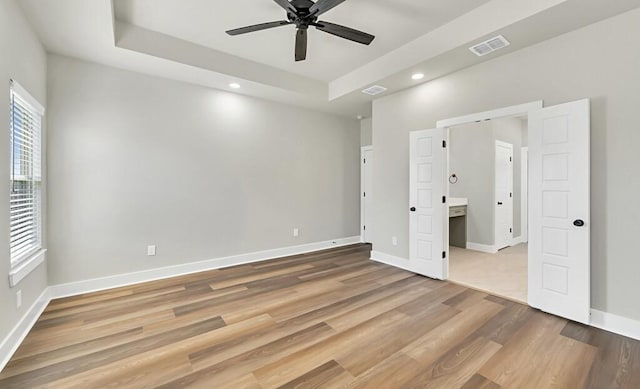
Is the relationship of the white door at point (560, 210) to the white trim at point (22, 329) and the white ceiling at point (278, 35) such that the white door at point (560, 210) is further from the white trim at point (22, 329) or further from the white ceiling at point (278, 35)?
the white trim at point (22, 329)

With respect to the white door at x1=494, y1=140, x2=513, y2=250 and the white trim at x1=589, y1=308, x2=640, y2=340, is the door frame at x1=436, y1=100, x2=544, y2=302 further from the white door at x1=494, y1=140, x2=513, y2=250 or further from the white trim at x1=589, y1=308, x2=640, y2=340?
the white door at x1=494, y1=140, x2=513, y2=250

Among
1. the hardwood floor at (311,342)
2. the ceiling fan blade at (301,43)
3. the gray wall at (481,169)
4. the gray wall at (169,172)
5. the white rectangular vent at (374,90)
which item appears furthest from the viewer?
the gray wall at (481,169)

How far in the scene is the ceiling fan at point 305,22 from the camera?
2312 mm

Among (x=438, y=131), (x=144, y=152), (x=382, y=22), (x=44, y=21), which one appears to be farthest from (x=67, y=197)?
(x=438, y=131)

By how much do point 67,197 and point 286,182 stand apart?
3.04 meters

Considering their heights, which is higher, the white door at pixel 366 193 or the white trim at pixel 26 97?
the white trim at pixel 26 97

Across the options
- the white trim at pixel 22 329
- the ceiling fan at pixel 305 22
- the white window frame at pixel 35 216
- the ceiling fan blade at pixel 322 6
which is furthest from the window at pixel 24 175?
the ceiling fan blade at pixel 322 6

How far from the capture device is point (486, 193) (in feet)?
18.2

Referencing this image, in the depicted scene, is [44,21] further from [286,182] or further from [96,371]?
[286,182]

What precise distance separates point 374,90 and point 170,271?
406cm

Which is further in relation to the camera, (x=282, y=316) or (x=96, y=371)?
(x=282, y=316)

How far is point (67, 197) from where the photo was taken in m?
3.30

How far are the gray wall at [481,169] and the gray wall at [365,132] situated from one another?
5.84 feet

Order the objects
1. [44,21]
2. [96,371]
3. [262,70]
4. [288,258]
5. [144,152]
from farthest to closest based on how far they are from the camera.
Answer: [288,258] < [262,70] < [144,152] < [44,21] < [96,371]
